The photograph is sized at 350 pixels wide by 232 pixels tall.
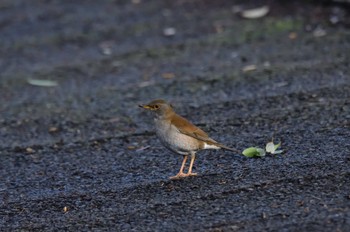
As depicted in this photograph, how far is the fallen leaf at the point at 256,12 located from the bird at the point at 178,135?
5924 millimetres

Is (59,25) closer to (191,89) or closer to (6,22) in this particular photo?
(6,22)

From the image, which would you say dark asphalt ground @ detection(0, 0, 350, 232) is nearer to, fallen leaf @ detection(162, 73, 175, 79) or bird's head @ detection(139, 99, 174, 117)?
fallen leaf @ detection(162, 73, 175, 79)

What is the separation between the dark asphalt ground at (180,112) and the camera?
5.37 metres

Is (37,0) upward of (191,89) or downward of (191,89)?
downward

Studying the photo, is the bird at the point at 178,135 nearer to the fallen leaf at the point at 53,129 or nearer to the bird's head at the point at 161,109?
the bird's head at the point at 161,109

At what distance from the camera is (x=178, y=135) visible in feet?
19.6

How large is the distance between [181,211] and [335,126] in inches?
80.8

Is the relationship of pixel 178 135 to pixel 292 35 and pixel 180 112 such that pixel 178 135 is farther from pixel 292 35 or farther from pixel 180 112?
pixel 292 35

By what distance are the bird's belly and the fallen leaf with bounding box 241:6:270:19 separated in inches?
238

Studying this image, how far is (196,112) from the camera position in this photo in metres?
8.01

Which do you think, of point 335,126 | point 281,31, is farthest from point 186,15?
point 335,126

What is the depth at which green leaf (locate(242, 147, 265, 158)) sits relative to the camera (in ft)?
20.7

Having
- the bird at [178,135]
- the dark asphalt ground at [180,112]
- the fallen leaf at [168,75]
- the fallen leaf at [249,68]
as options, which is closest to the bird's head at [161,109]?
the bird at [178,135]

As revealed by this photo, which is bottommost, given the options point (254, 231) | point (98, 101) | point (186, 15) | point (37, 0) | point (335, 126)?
point (37, 0)
